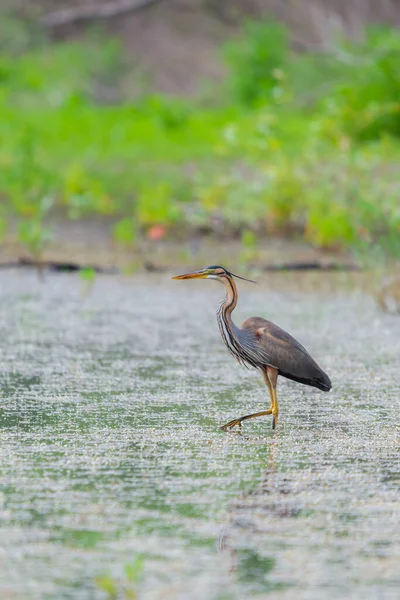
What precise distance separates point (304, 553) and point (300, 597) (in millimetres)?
412

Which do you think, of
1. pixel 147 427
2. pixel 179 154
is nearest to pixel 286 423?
pixel 147 427

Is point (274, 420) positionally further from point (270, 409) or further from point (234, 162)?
point (234, 162)

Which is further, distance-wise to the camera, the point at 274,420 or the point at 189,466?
the point at 274,420

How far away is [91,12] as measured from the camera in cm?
2536

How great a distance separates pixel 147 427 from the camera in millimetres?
6141

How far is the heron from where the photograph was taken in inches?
253

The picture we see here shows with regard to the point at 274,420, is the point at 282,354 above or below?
above

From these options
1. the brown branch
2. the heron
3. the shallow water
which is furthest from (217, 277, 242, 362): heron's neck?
the brown branch

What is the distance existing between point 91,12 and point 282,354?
64.7ft

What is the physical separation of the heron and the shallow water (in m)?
0.17

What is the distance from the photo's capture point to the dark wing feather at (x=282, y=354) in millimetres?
6426

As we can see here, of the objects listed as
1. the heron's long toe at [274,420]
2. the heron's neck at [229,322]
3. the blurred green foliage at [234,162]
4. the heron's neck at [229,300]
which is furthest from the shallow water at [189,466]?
the blurred green foliage at [234,162]

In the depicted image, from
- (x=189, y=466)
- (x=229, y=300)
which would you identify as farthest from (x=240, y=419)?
(x=189, y=466)

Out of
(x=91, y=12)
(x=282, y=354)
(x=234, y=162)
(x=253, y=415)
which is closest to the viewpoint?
(x=253, y=415)
